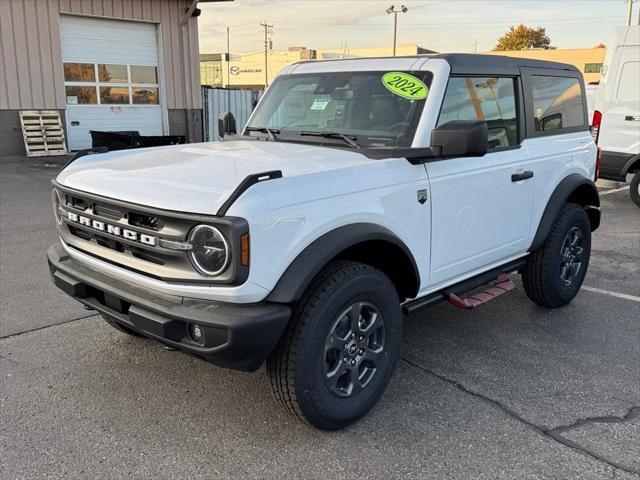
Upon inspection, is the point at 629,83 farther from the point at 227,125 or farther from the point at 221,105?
the point at 221,105

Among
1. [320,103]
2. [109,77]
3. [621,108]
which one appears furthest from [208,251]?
[109,77]

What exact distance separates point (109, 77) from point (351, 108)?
13344mm

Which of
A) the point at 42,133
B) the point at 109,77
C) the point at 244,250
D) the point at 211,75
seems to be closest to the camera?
the point at 244,250

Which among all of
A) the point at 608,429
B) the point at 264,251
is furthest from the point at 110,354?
the point at 608,429

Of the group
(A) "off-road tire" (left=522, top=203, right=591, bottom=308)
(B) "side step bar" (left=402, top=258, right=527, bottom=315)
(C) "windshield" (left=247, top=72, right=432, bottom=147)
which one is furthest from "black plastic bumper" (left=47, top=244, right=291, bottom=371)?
(A) "off-road tire" (left=522, top=203, right=591, bottom=308)

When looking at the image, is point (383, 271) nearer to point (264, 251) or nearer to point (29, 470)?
point (264, 251)

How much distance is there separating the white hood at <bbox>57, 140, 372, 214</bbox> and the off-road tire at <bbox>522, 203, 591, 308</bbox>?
210 centimetres

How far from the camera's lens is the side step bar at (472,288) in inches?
139

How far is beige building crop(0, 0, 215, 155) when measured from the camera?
44.4ft

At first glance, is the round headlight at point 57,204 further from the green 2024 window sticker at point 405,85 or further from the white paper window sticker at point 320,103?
the green 2024 window sticker at point 405,85

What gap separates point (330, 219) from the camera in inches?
109

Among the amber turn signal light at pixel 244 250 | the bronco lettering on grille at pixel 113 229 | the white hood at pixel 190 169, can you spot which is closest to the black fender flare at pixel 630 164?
the white hood at pixel 190 169

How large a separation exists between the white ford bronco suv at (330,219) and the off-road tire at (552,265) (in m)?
0.02

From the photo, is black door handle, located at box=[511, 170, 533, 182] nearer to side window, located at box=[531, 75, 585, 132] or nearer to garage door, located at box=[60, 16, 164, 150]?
side window, located at box=[531, 75, 585, 132]
